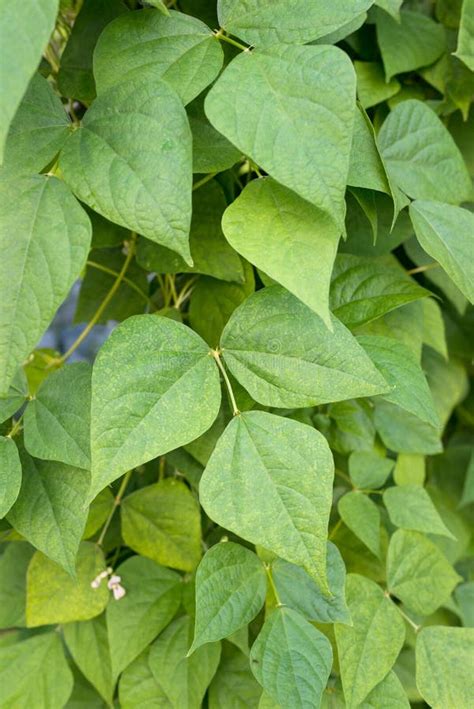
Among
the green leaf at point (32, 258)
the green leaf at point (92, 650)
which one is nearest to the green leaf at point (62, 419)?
the green leaf at point (32, 258)

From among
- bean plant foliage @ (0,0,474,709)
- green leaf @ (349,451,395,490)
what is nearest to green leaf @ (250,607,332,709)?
bean plant foliage @ (0,0,474,709)

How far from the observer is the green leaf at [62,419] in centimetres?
56

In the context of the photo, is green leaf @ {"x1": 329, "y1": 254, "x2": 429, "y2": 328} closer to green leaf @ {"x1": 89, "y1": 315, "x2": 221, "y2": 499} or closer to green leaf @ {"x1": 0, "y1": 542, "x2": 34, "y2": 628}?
green leaf @ {"x1": 89, "y1": 315, "x2": 221, "y2": 499}

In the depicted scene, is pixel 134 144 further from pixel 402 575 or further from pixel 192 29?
pixel 402 575

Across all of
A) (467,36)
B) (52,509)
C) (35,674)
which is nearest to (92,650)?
(35,674)

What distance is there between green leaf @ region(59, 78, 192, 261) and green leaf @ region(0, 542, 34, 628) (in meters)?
0.42

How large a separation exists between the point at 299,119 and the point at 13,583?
54 cm

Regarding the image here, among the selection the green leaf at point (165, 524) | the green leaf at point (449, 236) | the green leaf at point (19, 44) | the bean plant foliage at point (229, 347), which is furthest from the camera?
the green leaf at point (165, 524)

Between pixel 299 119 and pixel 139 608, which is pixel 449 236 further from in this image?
pixel 139 608

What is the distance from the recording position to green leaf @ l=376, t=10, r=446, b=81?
756 mm

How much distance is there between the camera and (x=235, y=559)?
23.8 inches

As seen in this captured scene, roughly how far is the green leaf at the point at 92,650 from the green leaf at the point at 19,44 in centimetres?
49

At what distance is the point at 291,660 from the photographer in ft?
1.85

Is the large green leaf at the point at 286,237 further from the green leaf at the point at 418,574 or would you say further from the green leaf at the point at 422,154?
the green leaf at the point at 418,574
